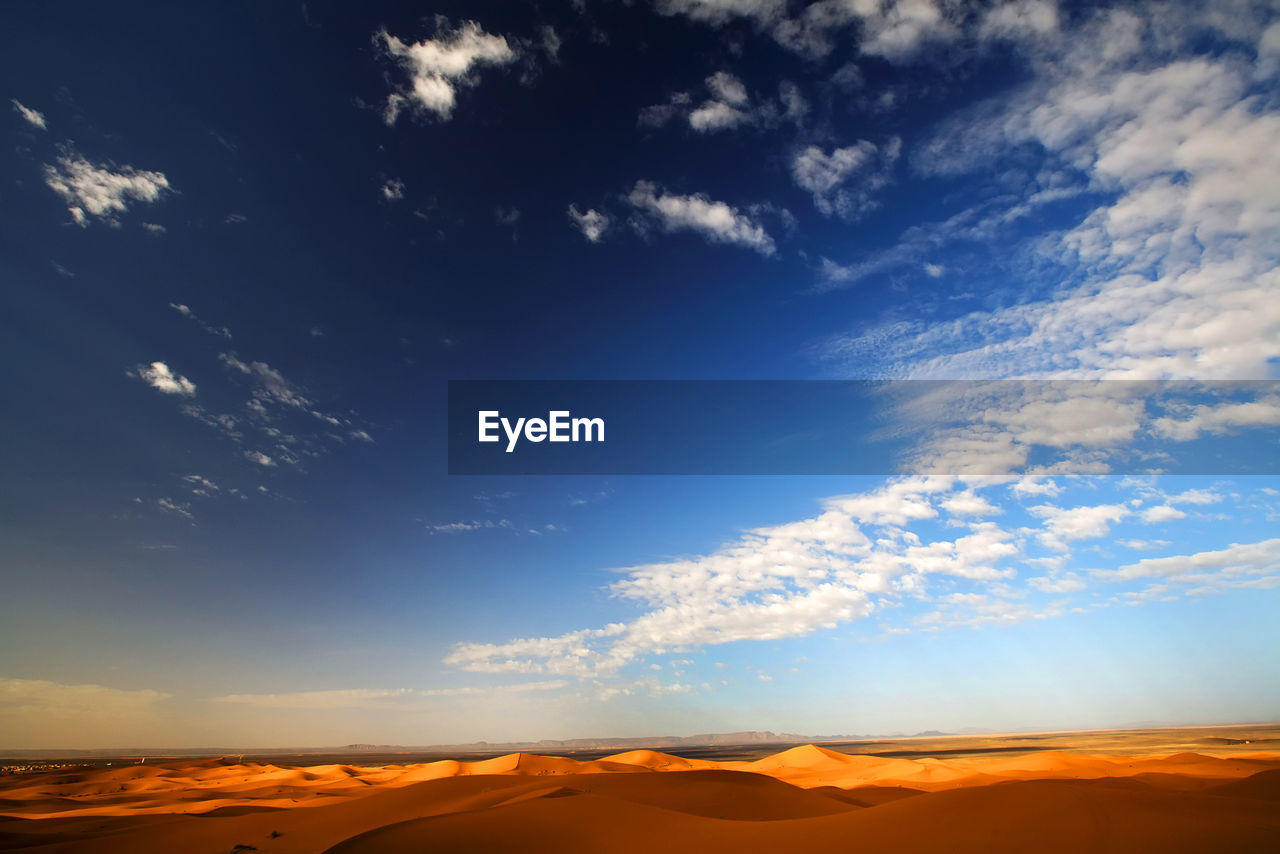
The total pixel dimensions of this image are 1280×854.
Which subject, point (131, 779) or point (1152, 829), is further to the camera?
point (131, 779)

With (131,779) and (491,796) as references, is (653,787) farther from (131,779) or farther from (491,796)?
(131,779)

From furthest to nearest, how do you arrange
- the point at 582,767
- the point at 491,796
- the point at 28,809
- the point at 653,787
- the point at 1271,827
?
1. the point at 582,767
2. the point at 28,809
3. the point at 653,787
4. the point at 491,796
5. the point at 1271,827

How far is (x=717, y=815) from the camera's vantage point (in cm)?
1556

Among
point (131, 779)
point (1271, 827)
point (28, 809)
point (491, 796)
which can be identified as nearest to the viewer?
point (1271, 827)

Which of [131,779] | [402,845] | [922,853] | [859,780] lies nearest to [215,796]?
[131,779]

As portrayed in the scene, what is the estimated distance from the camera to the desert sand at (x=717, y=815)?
8938mm

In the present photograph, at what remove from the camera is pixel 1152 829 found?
338 inches

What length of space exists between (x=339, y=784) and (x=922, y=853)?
33.6 metres

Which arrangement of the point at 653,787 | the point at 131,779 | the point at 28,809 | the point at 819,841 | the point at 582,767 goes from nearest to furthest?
the point at 819,841 < the point at 653,787 < the point at 28,809 < the point at 582,767 < the point at 131,779

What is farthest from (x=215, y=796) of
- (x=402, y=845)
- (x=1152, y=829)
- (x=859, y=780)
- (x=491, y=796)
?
(x=1152, y=829)

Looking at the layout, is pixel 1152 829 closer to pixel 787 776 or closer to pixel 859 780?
pixel 859 780

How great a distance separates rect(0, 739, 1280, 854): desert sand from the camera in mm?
8938

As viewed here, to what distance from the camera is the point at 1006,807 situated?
32.4ft

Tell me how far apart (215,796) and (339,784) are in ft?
20.3
